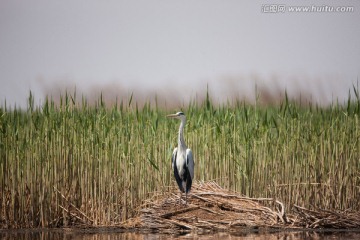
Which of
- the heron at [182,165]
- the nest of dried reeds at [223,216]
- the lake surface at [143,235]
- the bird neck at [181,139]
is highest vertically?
the bird neck at [181,139]

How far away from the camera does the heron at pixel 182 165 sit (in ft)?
30.7

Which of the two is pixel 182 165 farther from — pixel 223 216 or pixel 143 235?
pixel 143 235

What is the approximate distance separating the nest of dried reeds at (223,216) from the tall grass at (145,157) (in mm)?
343

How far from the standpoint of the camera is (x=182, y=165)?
939 cm

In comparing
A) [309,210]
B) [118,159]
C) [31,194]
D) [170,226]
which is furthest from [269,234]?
[31,194]

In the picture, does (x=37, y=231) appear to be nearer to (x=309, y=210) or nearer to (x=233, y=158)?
(x=233, y=158)

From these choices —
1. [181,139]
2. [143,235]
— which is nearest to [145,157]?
[181,139]

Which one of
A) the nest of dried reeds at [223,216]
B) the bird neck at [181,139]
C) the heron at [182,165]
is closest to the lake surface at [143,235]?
the nest of dried reeds at [223,216]

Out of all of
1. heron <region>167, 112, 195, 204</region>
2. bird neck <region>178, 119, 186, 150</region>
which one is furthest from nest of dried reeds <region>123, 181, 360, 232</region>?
bird neck <region>178, 119, 186, 150</region>

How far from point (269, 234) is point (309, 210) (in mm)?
703

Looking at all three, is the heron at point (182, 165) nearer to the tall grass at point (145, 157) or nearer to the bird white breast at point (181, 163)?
the bird white breast at point (181, 163)

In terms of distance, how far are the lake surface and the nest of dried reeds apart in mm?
215

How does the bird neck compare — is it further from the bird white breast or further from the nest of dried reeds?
the nest of dried reeds

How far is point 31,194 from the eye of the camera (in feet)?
31.1
